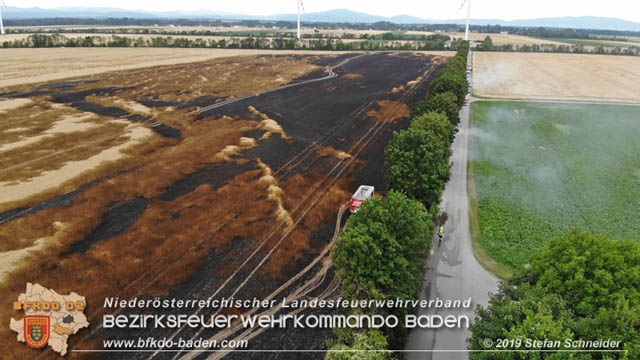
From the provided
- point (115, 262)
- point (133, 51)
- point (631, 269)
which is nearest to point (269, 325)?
point (115, 262)

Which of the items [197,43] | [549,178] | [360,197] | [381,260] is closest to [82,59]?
[197,43]

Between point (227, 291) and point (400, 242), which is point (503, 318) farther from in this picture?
point (227, 291)

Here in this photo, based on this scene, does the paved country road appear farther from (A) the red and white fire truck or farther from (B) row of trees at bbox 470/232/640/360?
(A) the red and white fire truck

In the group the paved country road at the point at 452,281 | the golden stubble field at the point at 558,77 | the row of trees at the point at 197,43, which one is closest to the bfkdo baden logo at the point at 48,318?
the paved country road at the point at 452,281

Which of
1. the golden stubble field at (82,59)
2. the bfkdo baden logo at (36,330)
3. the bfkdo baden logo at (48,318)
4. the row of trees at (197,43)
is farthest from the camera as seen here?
the row of trees at (197,43)

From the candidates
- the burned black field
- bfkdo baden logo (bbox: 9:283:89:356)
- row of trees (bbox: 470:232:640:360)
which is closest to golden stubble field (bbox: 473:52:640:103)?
the burned black field

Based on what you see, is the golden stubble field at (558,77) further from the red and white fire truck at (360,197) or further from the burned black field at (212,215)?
the red and white fire truck at (360,197)
